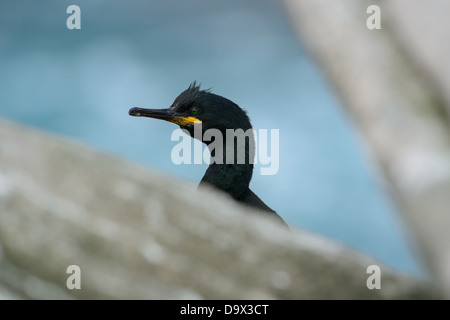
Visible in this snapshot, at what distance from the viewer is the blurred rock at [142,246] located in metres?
1.14

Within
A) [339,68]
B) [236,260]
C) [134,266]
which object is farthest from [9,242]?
[339,68]

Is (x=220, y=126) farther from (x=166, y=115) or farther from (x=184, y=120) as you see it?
(x=166, y=115)

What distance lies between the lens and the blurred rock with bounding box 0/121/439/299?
1138 millimetres

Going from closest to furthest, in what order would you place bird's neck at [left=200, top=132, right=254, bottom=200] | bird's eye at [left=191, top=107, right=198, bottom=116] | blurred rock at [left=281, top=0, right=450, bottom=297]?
1. blurred rock at [left=281, top=0, right=450, bottom=297]
2. bird's neck at [left=200, top=132, right=254, bottom=200]
3. bird's eye at [left=191, top=107, right=198, bottom=116]

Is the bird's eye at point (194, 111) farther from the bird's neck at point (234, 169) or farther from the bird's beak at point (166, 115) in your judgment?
the bird's neck at point (234, 169)

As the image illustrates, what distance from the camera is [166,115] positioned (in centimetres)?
318

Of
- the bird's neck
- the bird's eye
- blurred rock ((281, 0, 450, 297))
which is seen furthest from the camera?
the bird's eye

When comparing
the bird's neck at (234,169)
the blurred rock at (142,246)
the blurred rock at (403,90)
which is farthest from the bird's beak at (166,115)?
the blurred rock at (403,90)

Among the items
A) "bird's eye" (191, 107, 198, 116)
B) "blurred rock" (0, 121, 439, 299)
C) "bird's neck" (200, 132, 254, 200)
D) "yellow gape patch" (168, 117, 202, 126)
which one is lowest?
"blurred rock" (0, 121, 439, 299)

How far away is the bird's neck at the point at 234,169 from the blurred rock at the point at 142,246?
1.69 metres

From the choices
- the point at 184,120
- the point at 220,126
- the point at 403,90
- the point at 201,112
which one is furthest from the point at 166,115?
the point at 403,90

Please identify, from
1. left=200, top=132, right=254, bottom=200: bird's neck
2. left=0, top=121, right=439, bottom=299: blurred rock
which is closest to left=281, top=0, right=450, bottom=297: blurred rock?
left=0, top=121, right=439, bottom=299: blurred rock

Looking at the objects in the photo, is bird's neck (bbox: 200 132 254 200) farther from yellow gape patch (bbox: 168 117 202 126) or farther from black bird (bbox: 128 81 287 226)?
yellow gape patch (bbox: 168 117 202 126)

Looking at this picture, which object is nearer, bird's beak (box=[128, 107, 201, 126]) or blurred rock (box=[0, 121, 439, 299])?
blurred rock (box=[0, 121, 439, 299])
